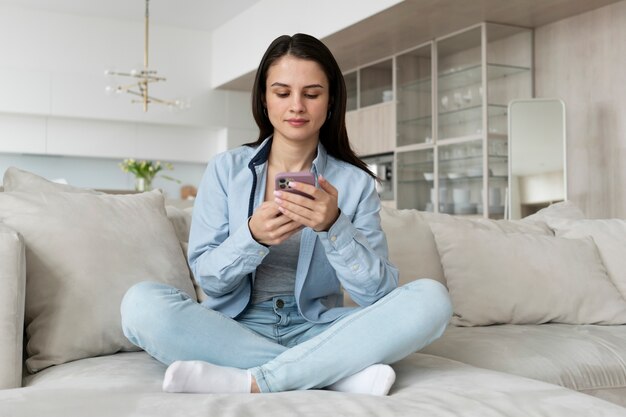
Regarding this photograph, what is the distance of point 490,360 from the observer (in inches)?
79.4

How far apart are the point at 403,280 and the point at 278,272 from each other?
0.79 m

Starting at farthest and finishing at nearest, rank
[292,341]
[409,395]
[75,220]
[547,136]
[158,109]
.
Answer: [158,109], [547,136], [75,220], [292,341], [409,395]

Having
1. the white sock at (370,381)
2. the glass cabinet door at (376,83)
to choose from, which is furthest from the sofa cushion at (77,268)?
the glass cabinet door at (376,83)

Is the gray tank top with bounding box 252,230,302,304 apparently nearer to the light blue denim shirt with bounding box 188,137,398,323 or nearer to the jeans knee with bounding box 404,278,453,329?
the light blue denim shirt with bounding box 188,137,398,323

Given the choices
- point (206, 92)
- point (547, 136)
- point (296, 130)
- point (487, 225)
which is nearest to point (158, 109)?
point (206, 92)

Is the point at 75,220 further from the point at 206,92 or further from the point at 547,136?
the point at 206,92

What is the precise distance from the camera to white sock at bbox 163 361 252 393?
1.45m

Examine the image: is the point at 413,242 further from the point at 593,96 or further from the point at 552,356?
the point at 593,96

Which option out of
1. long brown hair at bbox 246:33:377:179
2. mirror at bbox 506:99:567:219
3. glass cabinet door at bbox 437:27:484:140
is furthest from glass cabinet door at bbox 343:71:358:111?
long brown hair at bbox 246:33:377:179

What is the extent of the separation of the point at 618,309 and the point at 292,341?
1.41 metres

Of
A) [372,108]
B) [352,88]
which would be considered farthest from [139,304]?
[352,88]

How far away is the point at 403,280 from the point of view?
8.32ft

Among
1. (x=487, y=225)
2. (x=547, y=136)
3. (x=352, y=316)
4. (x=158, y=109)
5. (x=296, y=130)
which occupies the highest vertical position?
(x=158, y=109)

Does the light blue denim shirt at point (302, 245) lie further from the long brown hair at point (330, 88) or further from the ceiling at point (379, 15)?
the ceiling at point (379, 15)
